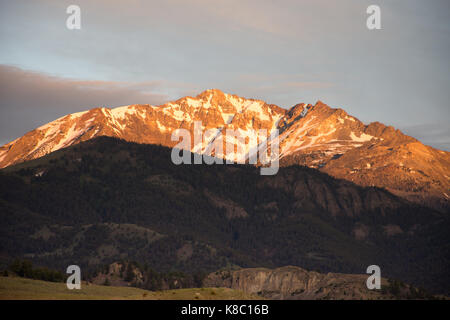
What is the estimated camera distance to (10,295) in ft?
393
